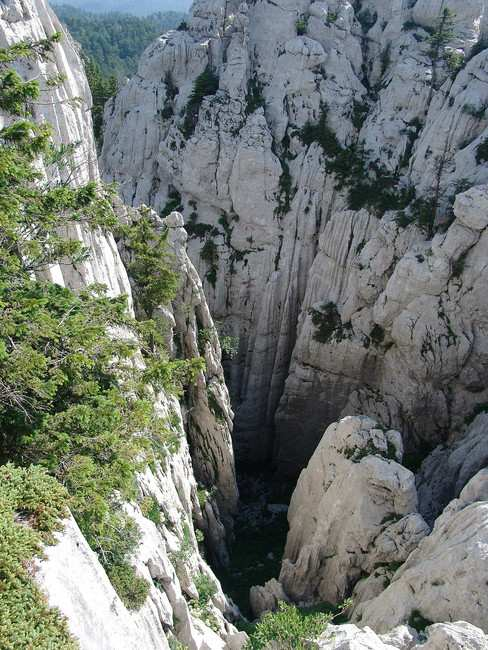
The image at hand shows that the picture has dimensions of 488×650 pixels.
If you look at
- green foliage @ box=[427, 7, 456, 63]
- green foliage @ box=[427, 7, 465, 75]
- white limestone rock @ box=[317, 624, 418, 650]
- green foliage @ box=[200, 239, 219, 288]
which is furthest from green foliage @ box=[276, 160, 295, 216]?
white limestone rock @ box=[317, 624, 418, 650]

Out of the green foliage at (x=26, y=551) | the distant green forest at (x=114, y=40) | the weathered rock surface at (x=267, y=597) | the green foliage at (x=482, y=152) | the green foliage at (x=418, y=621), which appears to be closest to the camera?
the green foliage at (x=26, y=551)

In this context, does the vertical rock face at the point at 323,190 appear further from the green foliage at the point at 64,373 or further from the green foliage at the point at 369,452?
the green foliage at the point at 64,373

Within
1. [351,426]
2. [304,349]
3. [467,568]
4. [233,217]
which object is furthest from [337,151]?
[467,568]

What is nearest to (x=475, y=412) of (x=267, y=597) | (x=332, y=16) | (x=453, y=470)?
(x=453, y=470)

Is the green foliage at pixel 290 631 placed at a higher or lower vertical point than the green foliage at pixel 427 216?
lower

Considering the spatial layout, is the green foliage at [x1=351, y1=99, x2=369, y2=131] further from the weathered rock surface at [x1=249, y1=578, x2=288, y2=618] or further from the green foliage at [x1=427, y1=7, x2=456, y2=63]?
the weathered rock surface at [x1=249, y1=578, x2=288, y2=618]

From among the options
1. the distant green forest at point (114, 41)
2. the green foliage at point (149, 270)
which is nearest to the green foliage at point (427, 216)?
the green foliage at point (149, 270)

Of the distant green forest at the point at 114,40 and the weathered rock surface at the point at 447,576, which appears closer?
the weathered rock surface at the point at 447,576
